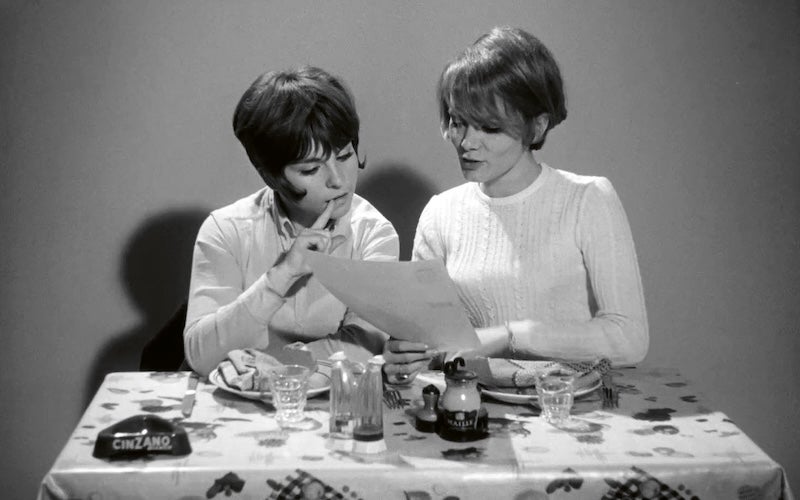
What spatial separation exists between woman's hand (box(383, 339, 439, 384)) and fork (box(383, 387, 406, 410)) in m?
0.06

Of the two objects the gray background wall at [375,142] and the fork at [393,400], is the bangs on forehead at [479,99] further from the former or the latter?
the gray background wall at [375,142]

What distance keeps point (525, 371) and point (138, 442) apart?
69 centimetres

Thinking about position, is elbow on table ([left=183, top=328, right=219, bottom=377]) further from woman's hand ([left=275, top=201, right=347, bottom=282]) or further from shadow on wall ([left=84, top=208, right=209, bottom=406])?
Answer: shadow on wall ([left=84, top=208, right=209, bottom=406])

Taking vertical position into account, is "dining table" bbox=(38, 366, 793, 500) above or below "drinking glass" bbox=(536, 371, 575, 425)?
below

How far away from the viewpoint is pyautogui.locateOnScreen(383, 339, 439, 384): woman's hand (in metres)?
1.71

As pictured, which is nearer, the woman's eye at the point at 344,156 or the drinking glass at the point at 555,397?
the drinking glass at the point at 555,397

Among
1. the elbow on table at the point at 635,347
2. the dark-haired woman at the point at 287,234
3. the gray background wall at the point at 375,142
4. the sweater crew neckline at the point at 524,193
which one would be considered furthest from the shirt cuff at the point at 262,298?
the gray background wall at the point at 375,142

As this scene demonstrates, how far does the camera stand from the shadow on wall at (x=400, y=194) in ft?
9.02

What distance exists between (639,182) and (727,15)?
1.79ft

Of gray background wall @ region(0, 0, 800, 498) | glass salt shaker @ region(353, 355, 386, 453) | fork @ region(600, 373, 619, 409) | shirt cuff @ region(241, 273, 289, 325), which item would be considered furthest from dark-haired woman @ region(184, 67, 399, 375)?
gray background wall @ region(0, 0, 800, 498)

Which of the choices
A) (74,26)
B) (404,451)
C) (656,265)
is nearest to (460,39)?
(656,265)

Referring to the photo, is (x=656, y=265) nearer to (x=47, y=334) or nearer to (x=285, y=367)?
(x=285, y=367)

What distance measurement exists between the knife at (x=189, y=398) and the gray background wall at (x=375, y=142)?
3.34 feet

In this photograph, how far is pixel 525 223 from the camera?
6.82 ft
